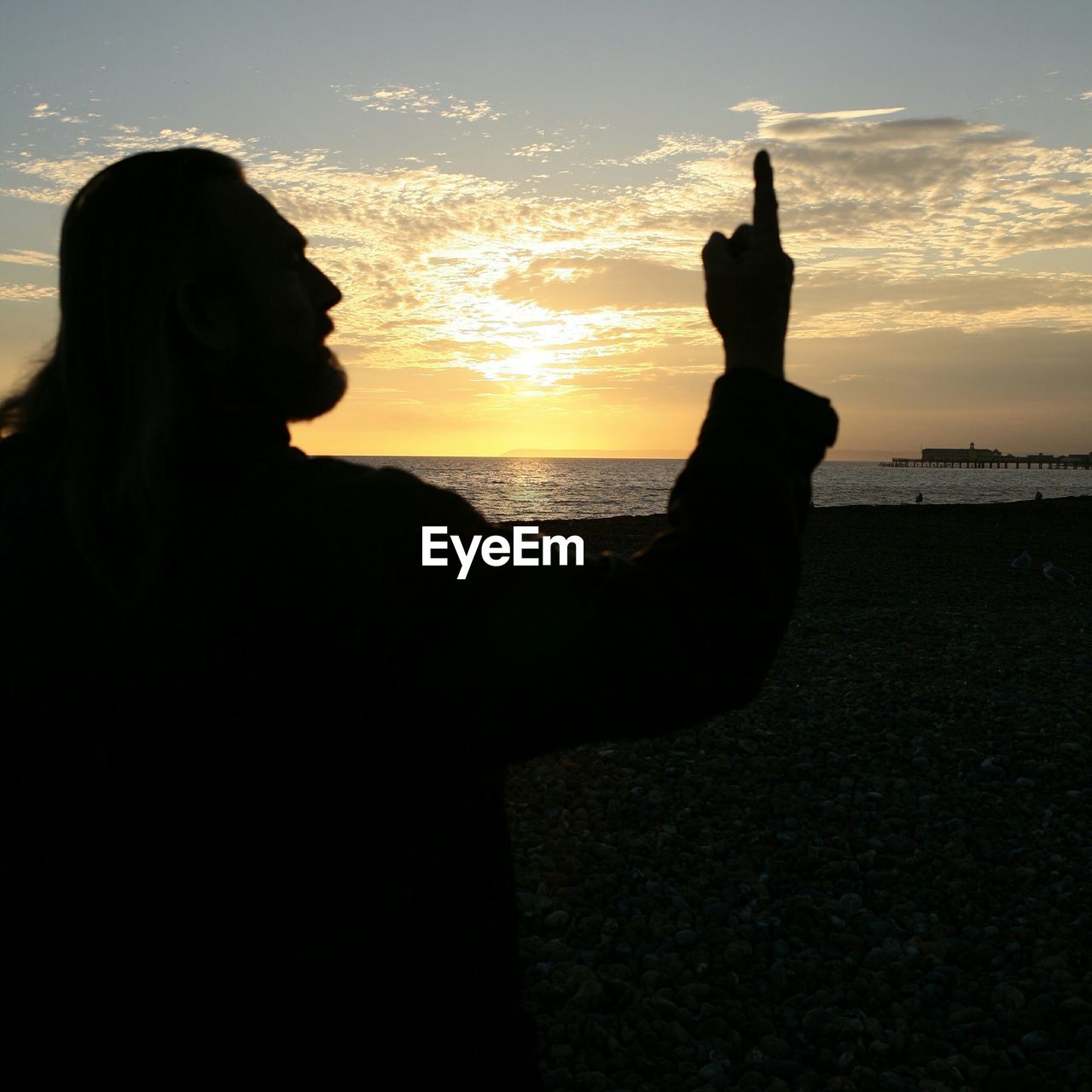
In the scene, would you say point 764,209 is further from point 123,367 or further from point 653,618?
point 123,367

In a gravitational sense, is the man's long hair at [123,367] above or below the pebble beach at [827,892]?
above

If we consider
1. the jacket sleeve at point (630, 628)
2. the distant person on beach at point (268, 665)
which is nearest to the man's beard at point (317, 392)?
the distant person on beach at point (268, 665)

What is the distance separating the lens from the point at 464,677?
39.9 inches

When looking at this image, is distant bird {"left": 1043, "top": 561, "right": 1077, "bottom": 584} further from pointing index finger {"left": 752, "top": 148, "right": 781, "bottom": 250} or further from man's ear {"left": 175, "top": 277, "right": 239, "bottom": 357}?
man's ear {"left": 175, "top": 277, "right": 239, "bottom": 357}

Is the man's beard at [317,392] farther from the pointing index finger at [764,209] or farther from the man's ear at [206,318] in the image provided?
the pointing index finger at [764,209]

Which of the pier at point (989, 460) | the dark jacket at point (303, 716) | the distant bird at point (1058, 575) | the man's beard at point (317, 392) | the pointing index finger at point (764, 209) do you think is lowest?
the distant bird at point (1058, 575)

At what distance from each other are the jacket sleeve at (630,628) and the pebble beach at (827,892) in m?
3.08

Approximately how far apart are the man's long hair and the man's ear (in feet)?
0.05

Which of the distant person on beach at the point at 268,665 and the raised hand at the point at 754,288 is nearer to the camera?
the distant person on beach at the point at 268,665

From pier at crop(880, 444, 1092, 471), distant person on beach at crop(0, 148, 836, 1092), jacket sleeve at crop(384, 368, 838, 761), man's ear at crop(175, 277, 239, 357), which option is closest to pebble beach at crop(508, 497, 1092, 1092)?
distant person on beach at crop(0, 148, 836, 1092)

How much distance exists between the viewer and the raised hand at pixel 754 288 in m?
1.20

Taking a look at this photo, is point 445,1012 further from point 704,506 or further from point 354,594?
point 704,506

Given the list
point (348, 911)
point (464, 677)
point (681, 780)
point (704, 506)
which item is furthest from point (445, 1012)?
point (681, 780)

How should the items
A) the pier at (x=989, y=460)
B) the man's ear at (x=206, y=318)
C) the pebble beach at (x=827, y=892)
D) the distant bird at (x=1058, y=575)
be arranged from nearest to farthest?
the man's ear at (x=206, y=318) < the pebble beach at (x=827, y=892) < the distant bird at (x=1058, y=575) < the pier at (x=989, y=460)
